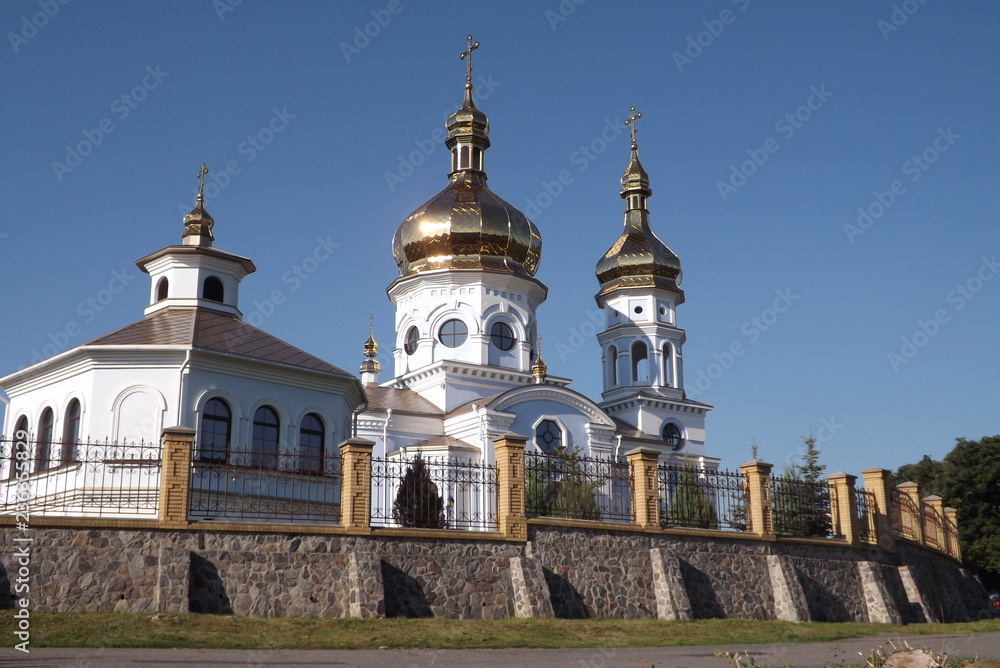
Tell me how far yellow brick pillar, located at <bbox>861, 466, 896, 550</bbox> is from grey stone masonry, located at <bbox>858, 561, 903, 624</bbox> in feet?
3.51

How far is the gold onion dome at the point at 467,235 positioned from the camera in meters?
34.3

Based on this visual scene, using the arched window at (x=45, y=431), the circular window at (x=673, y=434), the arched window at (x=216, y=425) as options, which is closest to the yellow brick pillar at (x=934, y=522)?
the arched window at (x=216, y=425)

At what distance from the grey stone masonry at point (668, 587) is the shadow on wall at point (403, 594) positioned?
3605 millimetres

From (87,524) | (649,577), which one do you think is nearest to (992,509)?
(649,577)

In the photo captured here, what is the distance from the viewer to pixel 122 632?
11.8 meters

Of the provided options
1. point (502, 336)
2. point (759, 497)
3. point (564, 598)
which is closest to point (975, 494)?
point (502, 336)

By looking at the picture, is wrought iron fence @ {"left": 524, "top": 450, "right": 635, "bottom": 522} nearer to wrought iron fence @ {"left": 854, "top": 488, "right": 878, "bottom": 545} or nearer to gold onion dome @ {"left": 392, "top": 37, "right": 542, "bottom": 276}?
wrought iron fence @ {"left": 854, "top": 488, "right": 878, "bottom": 545}

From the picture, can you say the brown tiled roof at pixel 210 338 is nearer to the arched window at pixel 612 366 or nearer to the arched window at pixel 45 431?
the arched window at pixel 45 431

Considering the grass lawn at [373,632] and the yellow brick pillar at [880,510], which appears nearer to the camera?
the grass lawn at [373,632]

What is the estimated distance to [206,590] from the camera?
1338 cm

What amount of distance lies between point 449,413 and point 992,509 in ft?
58.6

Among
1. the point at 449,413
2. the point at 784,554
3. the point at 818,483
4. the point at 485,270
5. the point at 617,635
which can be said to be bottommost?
the point at 617,635

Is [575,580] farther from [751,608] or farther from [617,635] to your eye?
[751,608]

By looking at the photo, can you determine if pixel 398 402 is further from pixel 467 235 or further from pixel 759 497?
pixel 759 497
